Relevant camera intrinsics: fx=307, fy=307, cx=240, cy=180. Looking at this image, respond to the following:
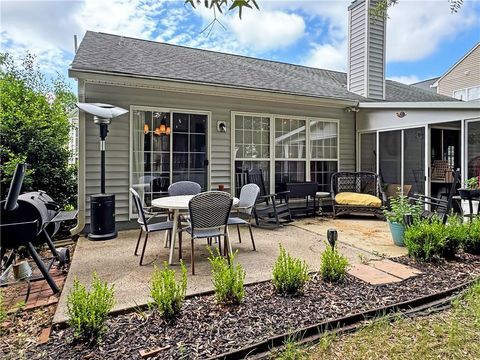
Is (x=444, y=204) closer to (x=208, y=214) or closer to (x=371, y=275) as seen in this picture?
(x=371, y=275)

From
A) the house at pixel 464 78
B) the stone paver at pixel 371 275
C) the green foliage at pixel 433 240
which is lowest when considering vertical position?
the stone paver at pixel 371 275

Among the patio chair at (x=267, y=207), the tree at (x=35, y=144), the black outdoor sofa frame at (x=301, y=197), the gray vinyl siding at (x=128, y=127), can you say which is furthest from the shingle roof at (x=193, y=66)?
the black outdoor sofa frame at (x=301, y=197)

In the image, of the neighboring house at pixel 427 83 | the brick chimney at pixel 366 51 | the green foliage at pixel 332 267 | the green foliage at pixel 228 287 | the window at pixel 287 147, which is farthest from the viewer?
the neighboring house at pixel 427 83

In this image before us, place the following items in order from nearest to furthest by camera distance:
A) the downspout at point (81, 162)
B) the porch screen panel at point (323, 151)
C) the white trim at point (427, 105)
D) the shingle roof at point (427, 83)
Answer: the downspout at point (81, 162) < the white trim at point (427, 105) < the porch screen panel at point (323, 151) < the shingle roof at point (427, 83)

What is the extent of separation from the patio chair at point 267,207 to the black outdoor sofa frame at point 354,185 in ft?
4.02

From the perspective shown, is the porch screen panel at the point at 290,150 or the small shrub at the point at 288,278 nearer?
the small shrub at the point at 288,278

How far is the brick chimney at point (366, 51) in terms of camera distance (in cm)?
817

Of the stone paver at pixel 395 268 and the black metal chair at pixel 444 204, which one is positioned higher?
the black metal chair at pixel 444 204

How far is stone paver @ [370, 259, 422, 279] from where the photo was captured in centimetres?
324

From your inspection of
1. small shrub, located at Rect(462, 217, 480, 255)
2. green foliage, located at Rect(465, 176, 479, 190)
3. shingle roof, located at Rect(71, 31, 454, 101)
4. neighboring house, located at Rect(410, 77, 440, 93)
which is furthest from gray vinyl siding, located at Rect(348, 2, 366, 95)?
neighboring house, located at Rect(410, 77, 440, 93)

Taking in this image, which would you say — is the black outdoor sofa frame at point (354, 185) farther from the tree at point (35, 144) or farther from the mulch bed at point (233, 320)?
the tree at point (35, 144)

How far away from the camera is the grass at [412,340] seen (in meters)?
1.99

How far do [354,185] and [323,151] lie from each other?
1.18 m

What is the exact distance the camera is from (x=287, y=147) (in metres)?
7.11
